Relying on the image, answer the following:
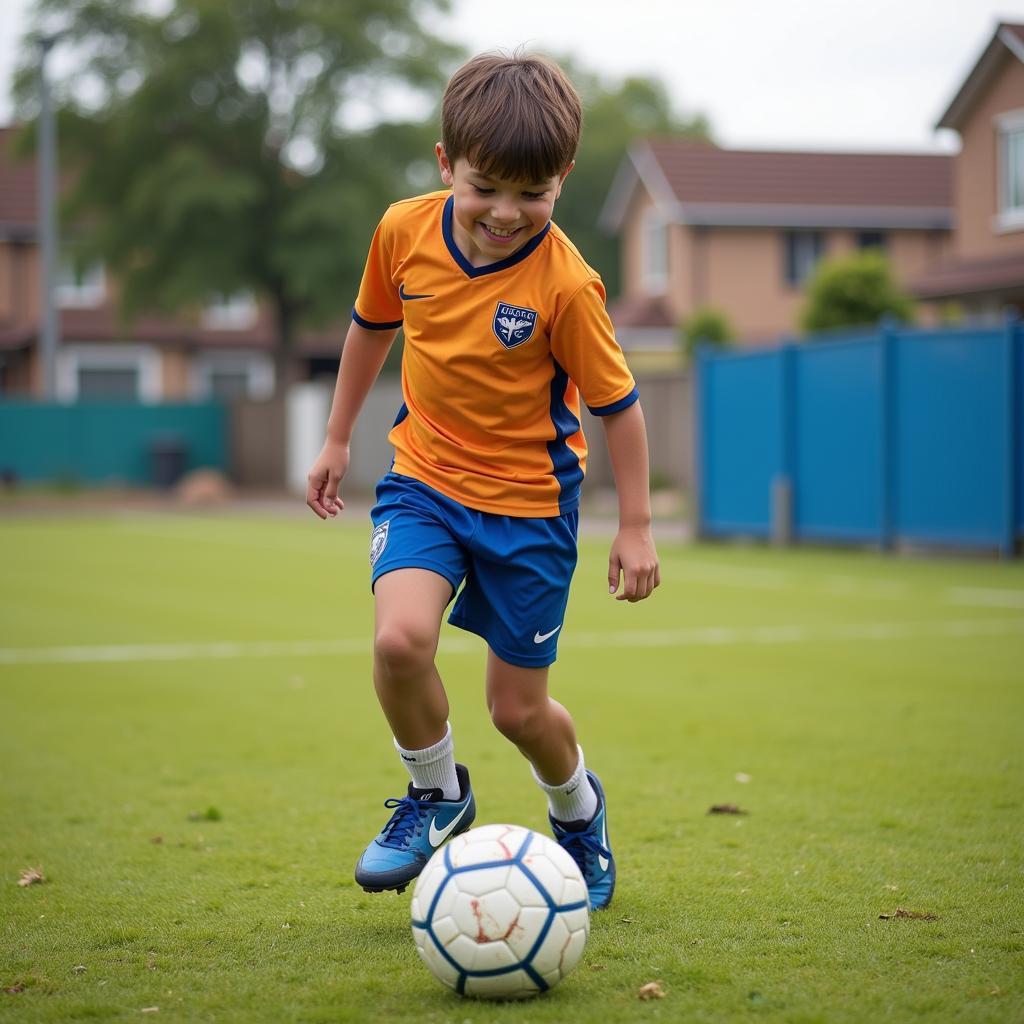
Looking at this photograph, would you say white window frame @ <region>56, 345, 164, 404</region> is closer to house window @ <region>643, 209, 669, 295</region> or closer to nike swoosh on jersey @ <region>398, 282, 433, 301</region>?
house window @ <region>643, 209, 669, 295</region>

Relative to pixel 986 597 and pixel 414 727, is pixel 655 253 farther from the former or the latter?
pixel 414 727

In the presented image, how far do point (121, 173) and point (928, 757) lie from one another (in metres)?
40.2

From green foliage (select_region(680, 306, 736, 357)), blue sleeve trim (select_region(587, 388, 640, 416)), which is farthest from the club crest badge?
green foliage (select_region(680, 306, 736, 357))

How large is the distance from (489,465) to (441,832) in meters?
0.98

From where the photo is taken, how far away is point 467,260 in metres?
3.97

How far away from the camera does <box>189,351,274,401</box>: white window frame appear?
53.3 metres

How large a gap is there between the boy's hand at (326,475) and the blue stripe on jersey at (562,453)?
0.64 metres

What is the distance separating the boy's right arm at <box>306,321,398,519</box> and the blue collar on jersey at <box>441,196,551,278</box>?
46 cm

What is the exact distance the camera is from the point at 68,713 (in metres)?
7.64

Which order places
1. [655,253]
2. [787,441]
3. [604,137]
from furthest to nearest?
[604,137], [655,253], [787,441]

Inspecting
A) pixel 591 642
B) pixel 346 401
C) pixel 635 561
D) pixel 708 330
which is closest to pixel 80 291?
pixel 708 330

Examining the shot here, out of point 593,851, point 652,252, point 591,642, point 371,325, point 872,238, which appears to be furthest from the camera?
point 652,252

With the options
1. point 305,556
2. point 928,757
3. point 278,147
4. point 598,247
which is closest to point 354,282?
point 278,147

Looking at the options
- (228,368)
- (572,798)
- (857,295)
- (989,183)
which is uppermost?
(989,183)
